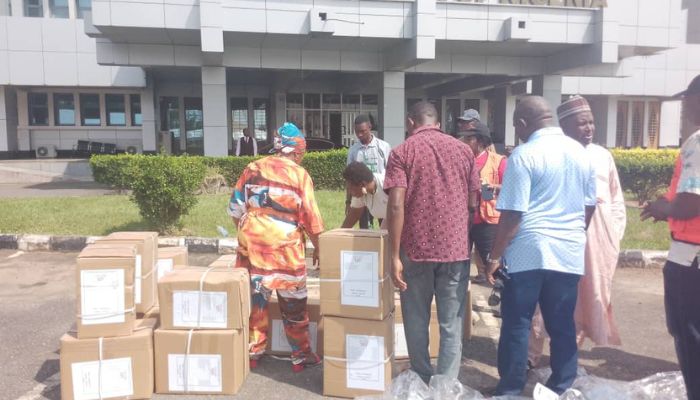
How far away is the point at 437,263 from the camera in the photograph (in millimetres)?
3281

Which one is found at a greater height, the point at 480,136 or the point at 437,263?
the point at 480,136

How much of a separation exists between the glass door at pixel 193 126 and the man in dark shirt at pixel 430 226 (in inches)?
854

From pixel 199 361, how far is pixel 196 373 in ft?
0.27

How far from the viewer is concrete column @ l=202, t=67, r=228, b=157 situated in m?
14.8

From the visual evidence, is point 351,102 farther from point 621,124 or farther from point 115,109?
point 621,124

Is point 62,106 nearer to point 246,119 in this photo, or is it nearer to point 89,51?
point 89,51

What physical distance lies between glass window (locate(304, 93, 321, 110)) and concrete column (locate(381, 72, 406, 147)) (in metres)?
8.31

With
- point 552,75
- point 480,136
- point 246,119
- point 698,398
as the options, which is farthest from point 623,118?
point 698,398

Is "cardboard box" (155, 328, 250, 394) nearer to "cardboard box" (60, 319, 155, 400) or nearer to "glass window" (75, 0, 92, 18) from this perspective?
"cardboard box" (60, 319, 155, 400)

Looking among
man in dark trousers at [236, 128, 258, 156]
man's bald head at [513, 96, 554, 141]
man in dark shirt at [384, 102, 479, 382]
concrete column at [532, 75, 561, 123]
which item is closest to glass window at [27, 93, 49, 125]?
man in dark trousers at [236, 128, 258, 156]

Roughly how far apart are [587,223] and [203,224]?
6194mm

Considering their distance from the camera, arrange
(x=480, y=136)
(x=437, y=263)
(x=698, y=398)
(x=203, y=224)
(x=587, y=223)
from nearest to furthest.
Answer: (x=698, y=398) → (x=437, y=263) → (x=587, y=223) → (x=480, y=136) → (x=203, y=224)

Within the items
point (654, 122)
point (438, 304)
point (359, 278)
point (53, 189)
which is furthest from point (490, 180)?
point (654, 122)

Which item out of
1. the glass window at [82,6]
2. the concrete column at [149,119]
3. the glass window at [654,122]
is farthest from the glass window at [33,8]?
the glass window at [654,122]
